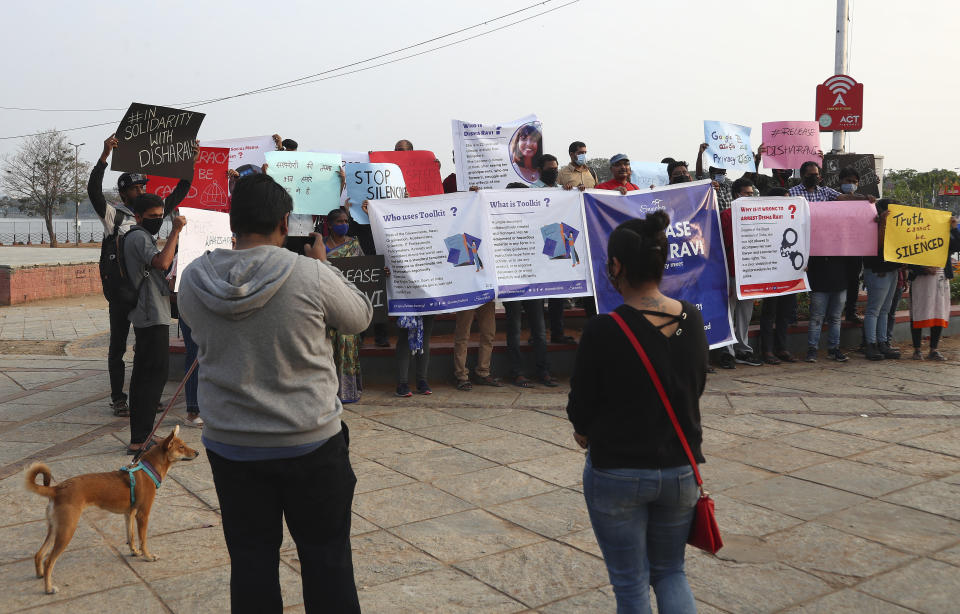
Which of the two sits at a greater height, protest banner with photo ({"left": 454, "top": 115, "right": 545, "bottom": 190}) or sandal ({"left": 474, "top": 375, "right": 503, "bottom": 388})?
protest banner with photo ({"left": 454, "top": 115, "right": 545, "bottom": 190})

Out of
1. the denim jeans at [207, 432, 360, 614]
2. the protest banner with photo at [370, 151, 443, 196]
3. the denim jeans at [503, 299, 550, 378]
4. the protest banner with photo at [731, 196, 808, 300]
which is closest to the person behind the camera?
the denim jeans at [207, 432, 360, 614]

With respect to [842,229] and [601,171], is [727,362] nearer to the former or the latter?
[842,229]

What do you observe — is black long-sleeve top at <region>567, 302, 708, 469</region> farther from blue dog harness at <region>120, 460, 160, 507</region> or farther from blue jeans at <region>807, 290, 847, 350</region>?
blue jeans at <region>807, 290, 847, 350</region>

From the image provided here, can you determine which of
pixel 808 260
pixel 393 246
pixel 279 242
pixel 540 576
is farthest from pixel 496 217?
pixel 279 242

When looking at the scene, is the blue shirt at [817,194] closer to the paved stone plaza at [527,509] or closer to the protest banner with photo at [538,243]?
the paved stone plaza at [527,509]

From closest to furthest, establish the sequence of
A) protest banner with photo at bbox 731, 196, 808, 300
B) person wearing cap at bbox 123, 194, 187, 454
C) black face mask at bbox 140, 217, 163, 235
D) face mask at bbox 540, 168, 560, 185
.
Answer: person wearing cap at bbox 123, 194, 187, 454
black face mask at bbox 140, 217, 163, 235
protest banner with photo at bbox 731, 196, 808, 300
face mask at bbox 540, 168, 560, 185

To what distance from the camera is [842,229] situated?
10.2 meters

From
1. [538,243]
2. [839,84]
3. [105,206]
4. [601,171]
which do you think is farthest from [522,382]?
[601,171]

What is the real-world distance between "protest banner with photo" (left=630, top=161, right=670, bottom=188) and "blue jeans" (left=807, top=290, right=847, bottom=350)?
2933 millimetres

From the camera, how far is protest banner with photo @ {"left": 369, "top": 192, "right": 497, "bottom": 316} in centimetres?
856

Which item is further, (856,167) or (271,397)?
(856,167)

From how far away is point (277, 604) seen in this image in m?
2.99

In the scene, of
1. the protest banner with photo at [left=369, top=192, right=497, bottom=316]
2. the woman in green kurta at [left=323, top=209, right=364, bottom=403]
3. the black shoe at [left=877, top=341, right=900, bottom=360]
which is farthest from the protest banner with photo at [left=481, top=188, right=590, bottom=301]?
the black shoe at [left=877, top=341, right=900, bottom=360]

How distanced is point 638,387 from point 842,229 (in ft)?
27.3
